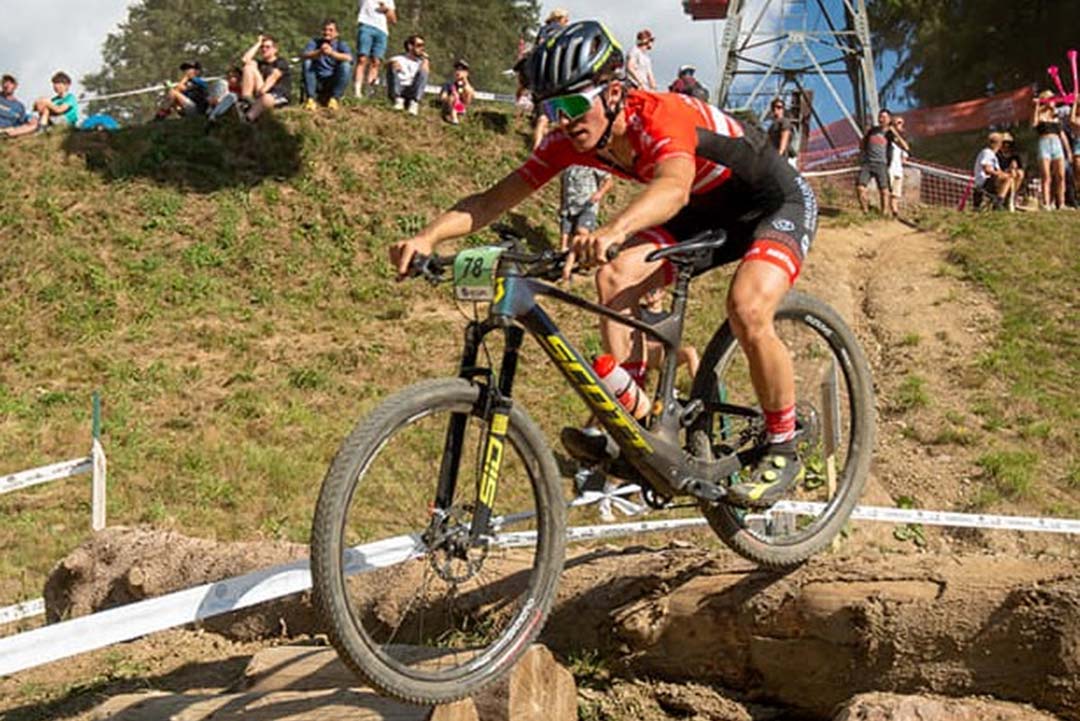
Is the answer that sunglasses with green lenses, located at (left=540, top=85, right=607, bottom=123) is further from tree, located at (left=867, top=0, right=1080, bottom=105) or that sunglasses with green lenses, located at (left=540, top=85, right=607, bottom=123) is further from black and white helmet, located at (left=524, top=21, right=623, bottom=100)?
tree, located at (left=867, top=0, right=1080, bottom=105)

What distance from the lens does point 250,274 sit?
50.8ft

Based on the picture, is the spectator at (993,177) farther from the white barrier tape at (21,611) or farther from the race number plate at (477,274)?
the race number plate at (477,274)

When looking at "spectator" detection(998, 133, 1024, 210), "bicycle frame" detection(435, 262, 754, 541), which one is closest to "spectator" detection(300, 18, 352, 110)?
"spectator" detection(998, 133, 1024, 210)

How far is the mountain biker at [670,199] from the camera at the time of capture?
14.3 ft

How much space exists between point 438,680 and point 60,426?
931 cm

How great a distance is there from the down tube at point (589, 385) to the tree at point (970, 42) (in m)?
34.3

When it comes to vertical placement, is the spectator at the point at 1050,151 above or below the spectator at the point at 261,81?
below

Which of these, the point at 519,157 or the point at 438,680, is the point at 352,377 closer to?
the point at 519,157

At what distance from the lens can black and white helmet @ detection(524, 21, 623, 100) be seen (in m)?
4.33

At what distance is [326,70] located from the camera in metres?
17.7

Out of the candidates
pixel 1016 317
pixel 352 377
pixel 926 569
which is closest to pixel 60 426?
pixel 352 377

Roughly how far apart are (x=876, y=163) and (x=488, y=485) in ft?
53.2

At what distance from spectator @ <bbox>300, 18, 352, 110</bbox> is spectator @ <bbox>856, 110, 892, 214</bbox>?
818cm

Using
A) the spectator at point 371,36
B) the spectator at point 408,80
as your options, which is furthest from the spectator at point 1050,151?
the spectator at point 371,36
